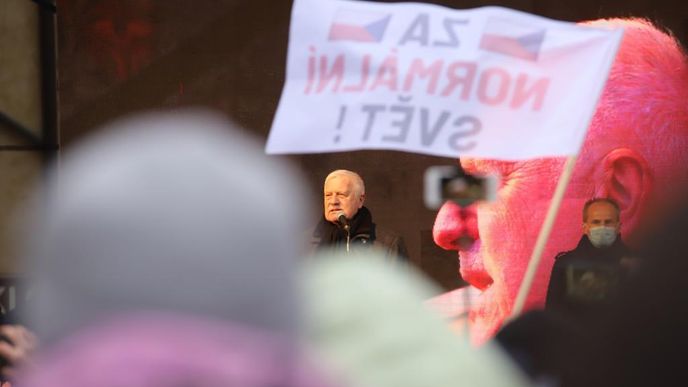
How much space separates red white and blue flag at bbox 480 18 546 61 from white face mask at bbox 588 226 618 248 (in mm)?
2007

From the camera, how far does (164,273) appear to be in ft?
2.91

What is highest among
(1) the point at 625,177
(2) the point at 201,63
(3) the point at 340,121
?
(2) the point at 201,63

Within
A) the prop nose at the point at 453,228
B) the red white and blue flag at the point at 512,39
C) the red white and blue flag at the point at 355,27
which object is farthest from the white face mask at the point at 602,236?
the red white and blue flag at the point at 355,27

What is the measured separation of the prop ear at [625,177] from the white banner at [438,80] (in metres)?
2.81

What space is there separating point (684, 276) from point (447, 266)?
→ 19.8 ft

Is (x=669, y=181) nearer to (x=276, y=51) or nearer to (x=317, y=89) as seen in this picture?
(x=276, y=51)

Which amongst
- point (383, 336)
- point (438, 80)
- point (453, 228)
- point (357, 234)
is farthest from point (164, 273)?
point (453, 228)

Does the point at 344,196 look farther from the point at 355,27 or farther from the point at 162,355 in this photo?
the point at 162,355

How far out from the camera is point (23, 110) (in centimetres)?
789

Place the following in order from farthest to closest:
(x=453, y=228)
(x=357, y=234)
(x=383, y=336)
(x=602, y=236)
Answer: (x=453, y=228)
(x=357, y=234)
(x=602, y=236)
(x=383, y=336)

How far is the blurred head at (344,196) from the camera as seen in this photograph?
5648mm

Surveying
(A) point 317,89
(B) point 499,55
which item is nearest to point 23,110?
(A) point 317,89

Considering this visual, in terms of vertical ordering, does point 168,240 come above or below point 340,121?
below

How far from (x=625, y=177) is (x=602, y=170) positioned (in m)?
0.12
